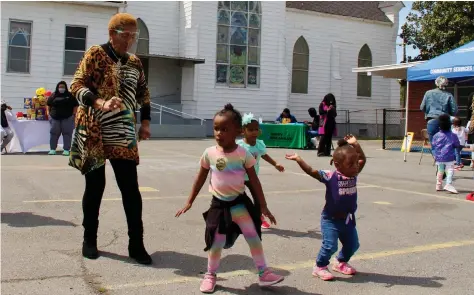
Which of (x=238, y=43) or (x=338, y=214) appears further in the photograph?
(x=238, y=43)

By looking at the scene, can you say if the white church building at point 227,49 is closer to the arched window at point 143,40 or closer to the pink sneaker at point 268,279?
the arched window at point 143,40

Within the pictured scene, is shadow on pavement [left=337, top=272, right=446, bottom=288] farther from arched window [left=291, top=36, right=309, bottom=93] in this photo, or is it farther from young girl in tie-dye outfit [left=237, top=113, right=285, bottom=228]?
arched window [left=291, top=36, right=309, bottom=93]

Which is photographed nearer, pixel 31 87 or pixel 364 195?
pixel 364 195

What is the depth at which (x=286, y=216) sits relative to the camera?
6.64 meters

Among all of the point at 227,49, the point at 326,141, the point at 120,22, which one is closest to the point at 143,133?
the point at 120,22

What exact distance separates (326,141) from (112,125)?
1169 cm

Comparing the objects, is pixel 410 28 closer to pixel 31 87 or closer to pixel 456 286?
pixel 31 87

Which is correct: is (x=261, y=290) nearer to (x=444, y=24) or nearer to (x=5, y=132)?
(x=5, y=132)

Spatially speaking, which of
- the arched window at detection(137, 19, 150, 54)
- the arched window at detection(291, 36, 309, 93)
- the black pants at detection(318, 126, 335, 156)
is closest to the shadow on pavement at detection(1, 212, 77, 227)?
the black pants at detection(318, 126, 335, 156)

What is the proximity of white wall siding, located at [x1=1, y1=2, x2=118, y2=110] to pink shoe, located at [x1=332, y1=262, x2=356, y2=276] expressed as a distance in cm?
2109

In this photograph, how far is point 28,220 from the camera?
5.94m

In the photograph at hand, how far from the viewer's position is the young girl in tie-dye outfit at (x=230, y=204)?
152 inches

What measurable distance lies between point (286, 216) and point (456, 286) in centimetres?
279

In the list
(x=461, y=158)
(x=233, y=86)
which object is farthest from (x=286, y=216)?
(x=233, y=86)
